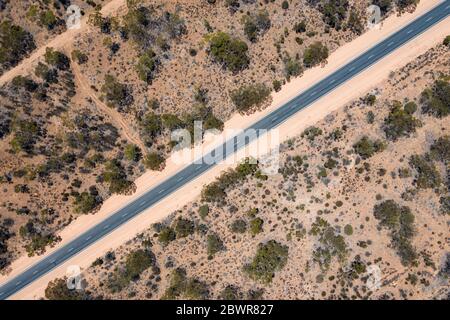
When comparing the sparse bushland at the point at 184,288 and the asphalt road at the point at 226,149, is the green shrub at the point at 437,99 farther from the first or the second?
the sparse bushland at the point at 184,288

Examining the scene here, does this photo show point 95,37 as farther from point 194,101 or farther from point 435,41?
point 435,41

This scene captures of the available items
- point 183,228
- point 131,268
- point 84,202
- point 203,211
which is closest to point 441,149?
point 203,211

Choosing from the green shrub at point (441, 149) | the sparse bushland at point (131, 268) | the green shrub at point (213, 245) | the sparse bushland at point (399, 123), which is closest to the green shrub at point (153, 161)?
the sparse bushland at point (131, 268)

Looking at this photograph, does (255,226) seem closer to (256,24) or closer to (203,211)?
(203,211)

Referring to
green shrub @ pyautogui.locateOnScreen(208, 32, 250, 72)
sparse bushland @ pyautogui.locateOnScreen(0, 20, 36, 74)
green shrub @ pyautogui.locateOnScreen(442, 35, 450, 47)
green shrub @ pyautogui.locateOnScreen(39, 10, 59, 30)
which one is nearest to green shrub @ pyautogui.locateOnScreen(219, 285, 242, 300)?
green shrub @ pyautogui.locateOnScreen(208, 32, 250, 72)

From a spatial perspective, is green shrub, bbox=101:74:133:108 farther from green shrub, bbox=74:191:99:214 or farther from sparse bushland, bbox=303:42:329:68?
sparse bushland, bbox=303:42:329:68
